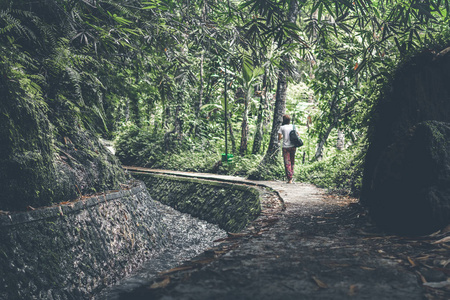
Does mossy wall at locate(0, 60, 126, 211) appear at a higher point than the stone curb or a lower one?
higher

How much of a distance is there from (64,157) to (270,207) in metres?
3.19

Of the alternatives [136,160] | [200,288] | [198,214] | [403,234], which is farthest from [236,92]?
[200,288]

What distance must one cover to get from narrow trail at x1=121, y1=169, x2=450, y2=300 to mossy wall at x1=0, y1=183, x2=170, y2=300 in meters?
1.34

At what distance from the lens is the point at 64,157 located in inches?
188

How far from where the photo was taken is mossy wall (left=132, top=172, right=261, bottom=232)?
753 cm

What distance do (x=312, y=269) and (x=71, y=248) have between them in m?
2.45

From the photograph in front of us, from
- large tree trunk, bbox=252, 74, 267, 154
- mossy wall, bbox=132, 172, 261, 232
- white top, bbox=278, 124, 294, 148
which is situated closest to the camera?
mossy wall, bbox=132, 172, 261, 232

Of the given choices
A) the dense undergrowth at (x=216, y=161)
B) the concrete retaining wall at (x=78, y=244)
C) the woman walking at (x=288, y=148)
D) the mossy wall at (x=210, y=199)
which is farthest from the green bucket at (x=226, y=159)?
the concrete retaining wall at (x=78, y=244)

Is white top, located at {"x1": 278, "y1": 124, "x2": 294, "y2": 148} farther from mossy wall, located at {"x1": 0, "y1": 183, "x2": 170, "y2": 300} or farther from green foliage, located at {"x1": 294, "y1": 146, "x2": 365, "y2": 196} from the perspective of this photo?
mossy wall, located at {"x1": 0, "y1": 183, "x2": 170, "y2": 300}

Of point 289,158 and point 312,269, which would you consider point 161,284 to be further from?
point 289,158

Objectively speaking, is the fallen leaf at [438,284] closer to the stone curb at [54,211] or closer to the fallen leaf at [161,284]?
the fallen leaf at [161,284]

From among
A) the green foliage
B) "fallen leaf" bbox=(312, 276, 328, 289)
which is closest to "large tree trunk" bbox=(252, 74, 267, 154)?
the green foliage

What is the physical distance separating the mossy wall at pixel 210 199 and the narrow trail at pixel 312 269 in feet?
9.57

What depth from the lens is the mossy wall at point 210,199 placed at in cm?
753
